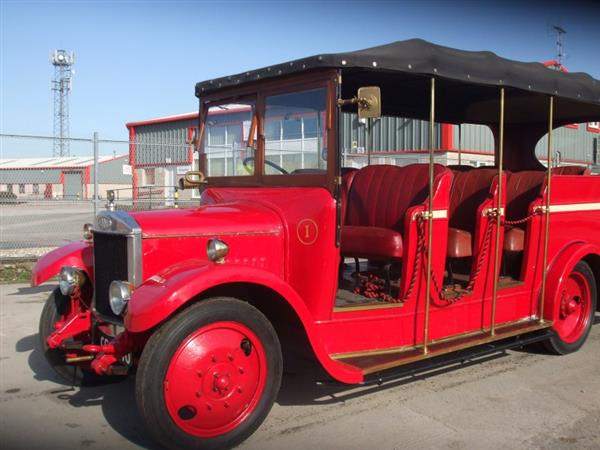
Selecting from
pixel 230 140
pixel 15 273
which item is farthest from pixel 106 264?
pixel 15 273

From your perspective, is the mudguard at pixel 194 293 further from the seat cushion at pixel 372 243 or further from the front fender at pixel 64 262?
the front fender at pixel 64 262

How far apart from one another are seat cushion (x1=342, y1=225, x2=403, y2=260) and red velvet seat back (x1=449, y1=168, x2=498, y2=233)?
4.52ft

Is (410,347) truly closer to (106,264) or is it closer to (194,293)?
(194,293)

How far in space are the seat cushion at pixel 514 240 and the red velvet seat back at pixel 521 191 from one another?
423 millimetres

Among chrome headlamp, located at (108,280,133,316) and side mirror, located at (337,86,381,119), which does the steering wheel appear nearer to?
side mirror, located at (337,86,381,119)

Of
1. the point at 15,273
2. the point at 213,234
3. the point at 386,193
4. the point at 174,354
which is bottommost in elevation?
the point at 15,273

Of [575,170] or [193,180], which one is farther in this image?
[575,170]

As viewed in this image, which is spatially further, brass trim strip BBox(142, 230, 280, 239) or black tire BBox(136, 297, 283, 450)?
brass trim strip BBox(142, 230, 280, 239)

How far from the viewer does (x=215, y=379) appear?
311 centimetres

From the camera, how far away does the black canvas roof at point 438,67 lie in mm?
3564

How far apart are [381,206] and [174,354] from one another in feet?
7.48

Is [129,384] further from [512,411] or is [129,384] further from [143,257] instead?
[512,411]

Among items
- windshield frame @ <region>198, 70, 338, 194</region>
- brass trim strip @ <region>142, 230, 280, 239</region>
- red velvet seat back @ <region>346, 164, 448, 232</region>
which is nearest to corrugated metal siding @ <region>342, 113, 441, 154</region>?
red velvet seat back @ <region>346, 164, 448, 232</region>

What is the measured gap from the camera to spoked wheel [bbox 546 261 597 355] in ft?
16.9
